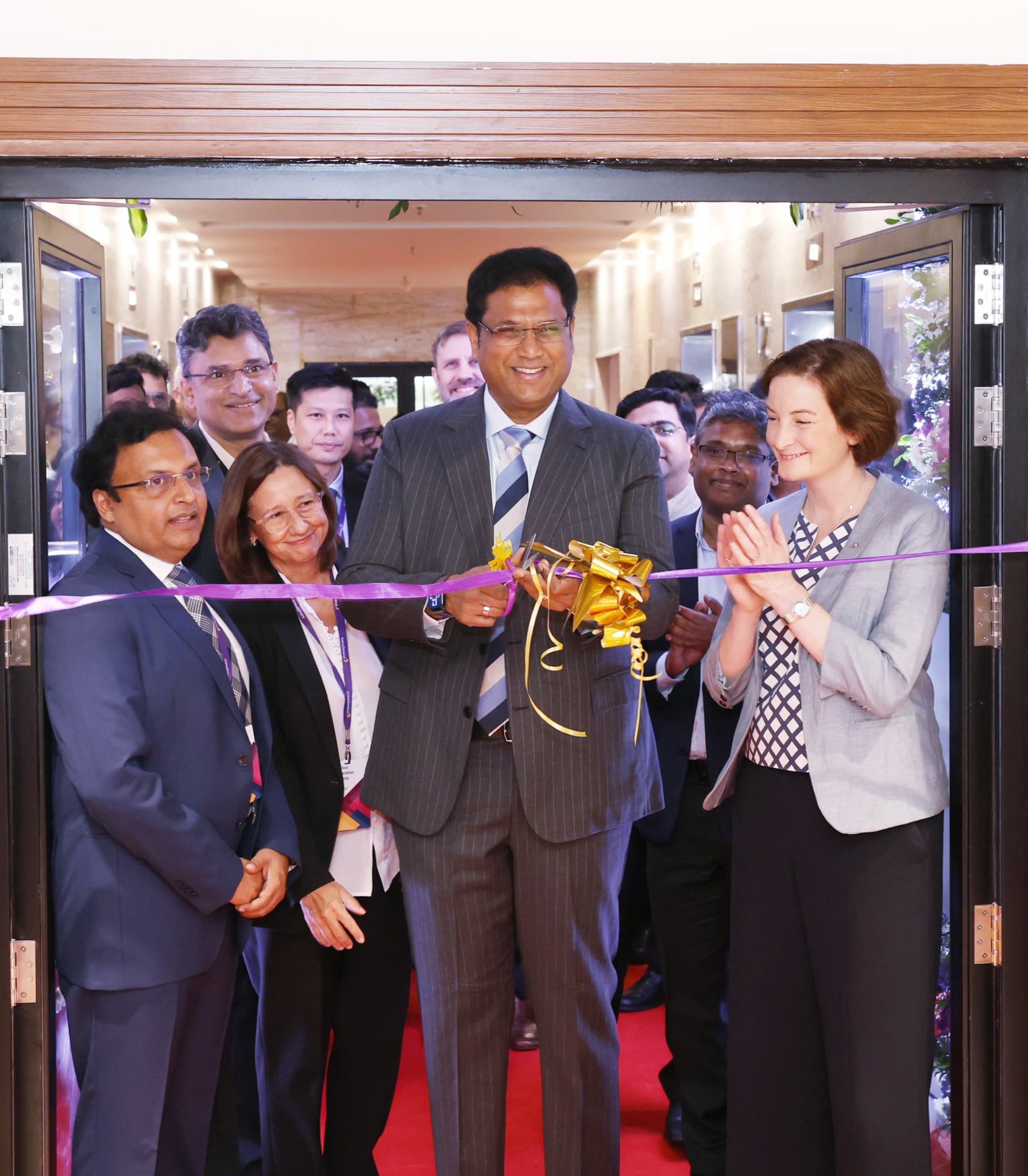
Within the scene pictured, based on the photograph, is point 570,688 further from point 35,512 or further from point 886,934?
point 35,512

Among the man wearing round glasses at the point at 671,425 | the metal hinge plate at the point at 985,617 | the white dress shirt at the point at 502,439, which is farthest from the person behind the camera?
the man wearing round glasses at the point at 671,425

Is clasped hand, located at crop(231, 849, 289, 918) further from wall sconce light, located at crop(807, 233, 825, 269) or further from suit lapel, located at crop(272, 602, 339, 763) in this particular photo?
wall sconce light, located at crop(807, 233, 825, 269)

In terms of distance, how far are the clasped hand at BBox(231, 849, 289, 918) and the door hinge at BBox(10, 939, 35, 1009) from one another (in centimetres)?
39

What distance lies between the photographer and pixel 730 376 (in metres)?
6.32

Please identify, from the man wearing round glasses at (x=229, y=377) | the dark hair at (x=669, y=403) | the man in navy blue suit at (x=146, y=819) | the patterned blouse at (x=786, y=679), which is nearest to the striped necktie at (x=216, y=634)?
the man in navy blue suit at (x=146, y=819)

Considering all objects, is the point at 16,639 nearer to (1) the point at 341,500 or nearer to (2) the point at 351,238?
(1) the point at 341,500

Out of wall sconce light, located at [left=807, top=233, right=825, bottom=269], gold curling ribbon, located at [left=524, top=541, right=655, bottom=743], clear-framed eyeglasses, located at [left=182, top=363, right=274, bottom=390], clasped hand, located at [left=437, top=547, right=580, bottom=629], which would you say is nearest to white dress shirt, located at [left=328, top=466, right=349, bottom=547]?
clear-framed eyeglasses, located at [left=182, top=363, right=274, bottom=390]

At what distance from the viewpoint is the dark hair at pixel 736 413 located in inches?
122

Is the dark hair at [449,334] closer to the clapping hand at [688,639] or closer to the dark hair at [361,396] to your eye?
the dark hair at [361,396]

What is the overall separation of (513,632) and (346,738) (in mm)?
496

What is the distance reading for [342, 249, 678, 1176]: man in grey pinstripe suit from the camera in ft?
8.05

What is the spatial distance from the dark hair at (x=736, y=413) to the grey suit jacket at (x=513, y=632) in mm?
590

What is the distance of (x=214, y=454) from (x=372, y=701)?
0.77 metres

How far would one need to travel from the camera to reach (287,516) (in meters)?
2.72
